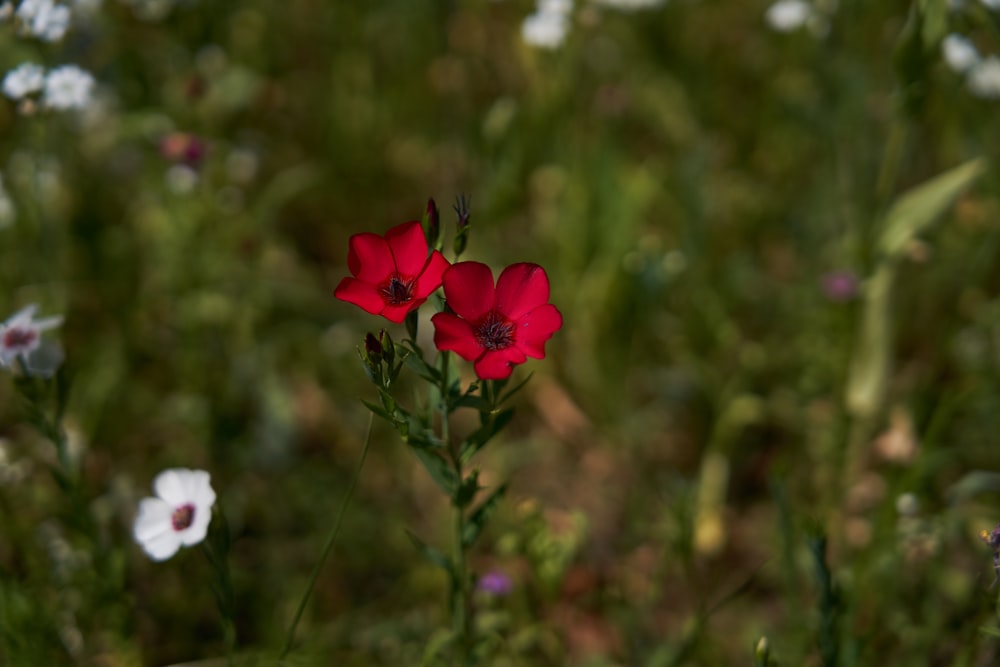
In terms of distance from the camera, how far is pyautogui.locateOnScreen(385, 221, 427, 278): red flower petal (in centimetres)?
142

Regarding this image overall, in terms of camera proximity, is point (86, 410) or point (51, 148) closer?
point (86, 410)

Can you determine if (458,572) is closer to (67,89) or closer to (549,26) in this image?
(67,89)

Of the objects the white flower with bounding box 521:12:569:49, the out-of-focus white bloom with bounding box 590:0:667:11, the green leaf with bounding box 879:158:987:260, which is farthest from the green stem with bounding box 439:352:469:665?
the out-of-focus white bloom with bounding box 590:0:667:11

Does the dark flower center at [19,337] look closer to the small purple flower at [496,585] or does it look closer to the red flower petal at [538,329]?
the red flower petal at [538,329]

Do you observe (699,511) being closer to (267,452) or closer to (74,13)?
(267,452)

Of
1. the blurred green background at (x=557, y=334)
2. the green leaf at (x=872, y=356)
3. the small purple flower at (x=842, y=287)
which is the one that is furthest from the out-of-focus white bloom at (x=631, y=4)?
the green leaf at (x=872, y=356)

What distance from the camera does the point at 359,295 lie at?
135 cm

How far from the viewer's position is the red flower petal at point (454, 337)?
1.30 m

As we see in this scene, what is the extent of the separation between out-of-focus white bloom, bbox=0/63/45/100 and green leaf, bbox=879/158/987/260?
2.09 metres

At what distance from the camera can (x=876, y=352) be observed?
8.10 ft

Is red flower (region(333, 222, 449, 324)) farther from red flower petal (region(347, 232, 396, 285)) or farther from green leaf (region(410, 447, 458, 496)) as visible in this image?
green leaf (region(410, 447, 458, 496))

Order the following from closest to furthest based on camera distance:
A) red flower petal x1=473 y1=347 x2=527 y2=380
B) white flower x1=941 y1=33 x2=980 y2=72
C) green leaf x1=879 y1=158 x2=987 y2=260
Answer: red flower petal x1=473 y1=347 x2=527 y2=380 → green leaf x1=879 y1=158 x2=987 y2=260 → white flower x1=941 y1=33 x2=980 y2=72

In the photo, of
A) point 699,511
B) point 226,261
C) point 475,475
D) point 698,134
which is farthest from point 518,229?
point 475,475

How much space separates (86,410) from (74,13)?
45.5 inches
